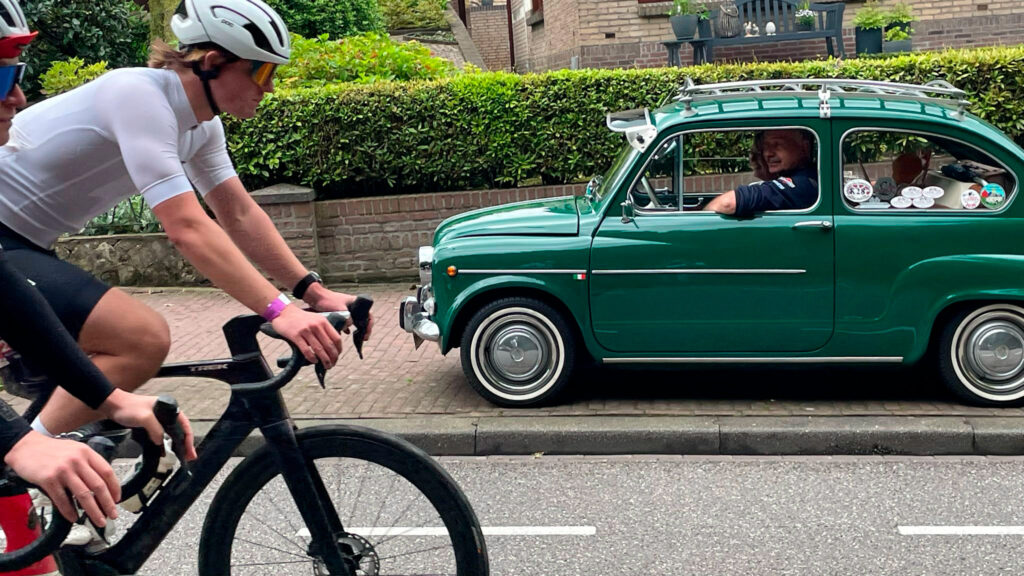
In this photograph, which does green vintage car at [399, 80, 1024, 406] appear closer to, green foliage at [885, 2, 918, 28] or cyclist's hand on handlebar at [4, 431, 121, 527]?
cyclist's hand on handlebar at [4, 431, 121, 527]

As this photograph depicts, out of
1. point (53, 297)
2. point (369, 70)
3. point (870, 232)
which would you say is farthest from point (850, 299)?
point (369, 70)

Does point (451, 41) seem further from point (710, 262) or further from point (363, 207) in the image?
point (710, 262)

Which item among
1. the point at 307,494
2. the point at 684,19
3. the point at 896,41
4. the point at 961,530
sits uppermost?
the point at 684,19

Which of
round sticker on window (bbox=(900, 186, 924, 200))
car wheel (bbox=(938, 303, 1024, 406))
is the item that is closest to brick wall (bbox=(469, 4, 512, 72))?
round sticker on window (bbox=(900, 186, 924, 200))

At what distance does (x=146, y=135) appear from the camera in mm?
2967

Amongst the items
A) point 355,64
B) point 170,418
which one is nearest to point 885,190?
point 170,418

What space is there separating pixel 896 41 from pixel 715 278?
32.5 feet

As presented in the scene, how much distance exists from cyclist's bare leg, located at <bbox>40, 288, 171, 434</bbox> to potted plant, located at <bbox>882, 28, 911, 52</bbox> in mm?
13444

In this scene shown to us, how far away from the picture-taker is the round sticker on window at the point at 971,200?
6.23m

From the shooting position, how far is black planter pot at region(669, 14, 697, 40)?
14680 millimetres

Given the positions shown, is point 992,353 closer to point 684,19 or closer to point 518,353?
point 518,353

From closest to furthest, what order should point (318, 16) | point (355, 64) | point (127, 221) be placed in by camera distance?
point (127, 221) < point (355, 64) < point (318, 16)

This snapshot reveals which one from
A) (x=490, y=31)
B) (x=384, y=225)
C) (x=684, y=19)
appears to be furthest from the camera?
(x=490, y=31)

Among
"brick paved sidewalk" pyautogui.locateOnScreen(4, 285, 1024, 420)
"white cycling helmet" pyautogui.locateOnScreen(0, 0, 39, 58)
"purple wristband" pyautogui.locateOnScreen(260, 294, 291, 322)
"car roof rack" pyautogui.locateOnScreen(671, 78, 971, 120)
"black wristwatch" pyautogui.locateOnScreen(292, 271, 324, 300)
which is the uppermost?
"white cycling helmet" pyautogui.locateOnScreen(0, 0, 39, 58)
